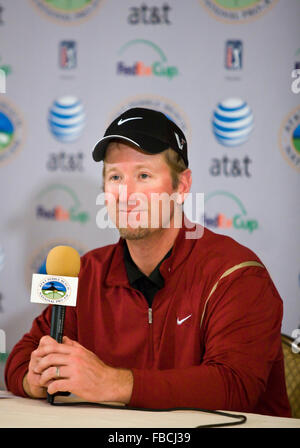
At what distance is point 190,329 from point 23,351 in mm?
476

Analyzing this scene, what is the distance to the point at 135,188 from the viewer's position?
1435 mm

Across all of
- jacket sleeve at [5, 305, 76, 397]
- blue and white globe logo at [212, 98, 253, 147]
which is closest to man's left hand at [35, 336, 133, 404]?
jacket sleeve at [5, 305, 76, 397]

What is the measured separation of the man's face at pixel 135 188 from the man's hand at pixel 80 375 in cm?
49

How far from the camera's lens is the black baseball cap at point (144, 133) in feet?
4.58

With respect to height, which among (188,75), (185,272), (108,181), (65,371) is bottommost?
(65,371)

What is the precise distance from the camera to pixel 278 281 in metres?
2.21

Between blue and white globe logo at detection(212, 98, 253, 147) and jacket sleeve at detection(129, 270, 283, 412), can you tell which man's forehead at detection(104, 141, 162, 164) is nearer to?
jacket sleeve at detection(129, 270, 283, 412)

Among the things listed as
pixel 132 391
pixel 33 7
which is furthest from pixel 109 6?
pixel 132 391

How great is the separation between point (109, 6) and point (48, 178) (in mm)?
884

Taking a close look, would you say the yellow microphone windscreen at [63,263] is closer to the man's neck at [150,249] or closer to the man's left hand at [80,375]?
the man's left hand at [80,375]

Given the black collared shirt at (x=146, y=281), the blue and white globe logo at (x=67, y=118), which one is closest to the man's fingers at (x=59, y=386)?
the black collared shirt at (x=146, y=281)

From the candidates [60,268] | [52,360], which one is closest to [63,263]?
[60,268]
